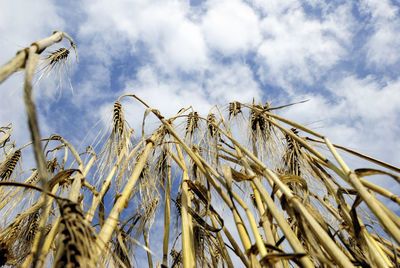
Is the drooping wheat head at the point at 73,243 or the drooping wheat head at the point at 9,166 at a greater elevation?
the drooping wheat head at the point at 9,166

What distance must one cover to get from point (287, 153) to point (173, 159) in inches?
33.2

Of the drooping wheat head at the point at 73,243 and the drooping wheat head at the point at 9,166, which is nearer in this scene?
the drooping wheat head at the point at 73,243

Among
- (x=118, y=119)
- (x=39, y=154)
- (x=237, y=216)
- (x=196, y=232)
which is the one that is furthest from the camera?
(x=118, y=119)

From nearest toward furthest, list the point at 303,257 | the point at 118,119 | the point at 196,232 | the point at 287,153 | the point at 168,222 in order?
the point at 303,257
the point at 168,222
the point at 196,232
the point at 118,119
the point at 287,153

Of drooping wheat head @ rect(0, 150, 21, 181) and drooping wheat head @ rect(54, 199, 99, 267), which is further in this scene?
drooping wheat head @ rect(0, 150, 21, 181)

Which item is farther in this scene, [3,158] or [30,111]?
[3,158]

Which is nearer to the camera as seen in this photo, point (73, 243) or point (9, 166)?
point (73, 243)

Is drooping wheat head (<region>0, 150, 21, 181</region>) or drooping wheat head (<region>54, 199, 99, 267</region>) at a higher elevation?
drooping wheat head (<region>0, 150, 21, 181</region>)

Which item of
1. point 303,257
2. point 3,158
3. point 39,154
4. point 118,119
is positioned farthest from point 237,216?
point 3,158

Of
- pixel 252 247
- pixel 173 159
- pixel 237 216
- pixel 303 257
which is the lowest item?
pixel 303 257

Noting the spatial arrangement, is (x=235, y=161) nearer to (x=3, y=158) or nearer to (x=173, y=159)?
(x=173, y=159)

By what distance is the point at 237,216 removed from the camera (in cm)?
118

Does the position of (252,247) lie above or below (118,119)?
below

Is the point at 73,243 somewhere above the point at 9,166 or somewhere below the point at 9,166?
below
